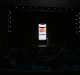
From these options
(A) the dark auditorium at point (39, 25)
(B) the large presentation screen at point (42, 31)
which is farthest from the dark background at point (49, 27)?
(B) the large presentation screen at point (42, 31)

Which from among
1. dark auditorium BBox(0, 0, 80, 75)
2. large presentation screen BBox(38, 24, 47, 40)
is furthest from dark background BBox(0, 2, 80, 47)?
large presentation screen BBox(38, 24, 47, 40)

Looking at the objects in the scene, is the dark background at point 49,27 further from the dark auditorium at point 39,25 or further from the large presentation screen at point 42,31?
the large presentation screen at point 42,31

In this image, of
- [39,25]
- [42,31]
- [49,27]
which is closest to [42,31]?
[42,31]

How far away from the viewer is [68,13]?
12430 mm

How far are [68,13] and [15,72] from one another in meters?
12.3

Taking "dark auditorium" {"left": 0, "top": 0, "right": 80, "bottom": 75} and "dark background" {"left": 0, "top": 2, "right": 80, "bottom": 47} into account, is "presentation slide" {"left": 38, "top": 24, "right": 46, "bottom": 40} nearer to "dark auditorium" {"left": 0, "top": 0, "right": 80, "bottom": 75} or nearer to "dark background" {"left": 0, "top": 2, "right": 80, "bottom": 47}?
"dark auditorium" {"left": 0, "top": 0, "right": 80, "bottom": 75}

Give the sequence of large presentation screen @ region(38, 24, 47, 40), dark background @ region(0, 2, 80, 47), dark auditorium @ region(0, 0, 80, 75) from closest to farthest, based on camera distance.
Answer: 1. dark auditorium @ region(0, 0, 80, 75)
2. dark background @ region(0, 2, 80, 47)
3. large presentation screen @ region(38, 24, 47, 40)

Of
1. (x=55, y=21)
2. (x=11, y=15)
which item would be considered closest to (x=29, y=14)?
(x=11, y=15)

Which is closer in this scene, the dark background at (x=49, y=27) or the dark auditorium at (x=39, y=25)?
the dark auditorium at (x=39, y=25)

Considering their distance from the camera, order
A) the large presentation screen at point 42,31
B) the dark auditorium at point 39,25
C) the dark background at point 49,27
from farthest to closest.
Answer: the large presentation screen at point 42,31 < the dark background at point 49,27 < the dark auditorium at point 39,25

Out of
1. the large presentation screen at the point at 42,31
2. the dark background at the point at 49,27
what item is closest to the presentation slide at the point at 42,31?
the large presentation screen at the point at 42,31

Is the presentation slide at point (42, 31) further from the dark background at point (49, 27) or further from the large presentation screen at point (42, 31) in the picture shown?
the dark background at point (49, 27)

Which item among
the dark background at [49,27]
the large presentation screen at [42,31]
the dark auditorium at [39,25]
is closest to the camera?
the dark auditorium at [39,25]

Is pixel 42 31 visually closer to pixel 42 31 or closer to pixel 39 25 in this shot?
pixel 42 31
